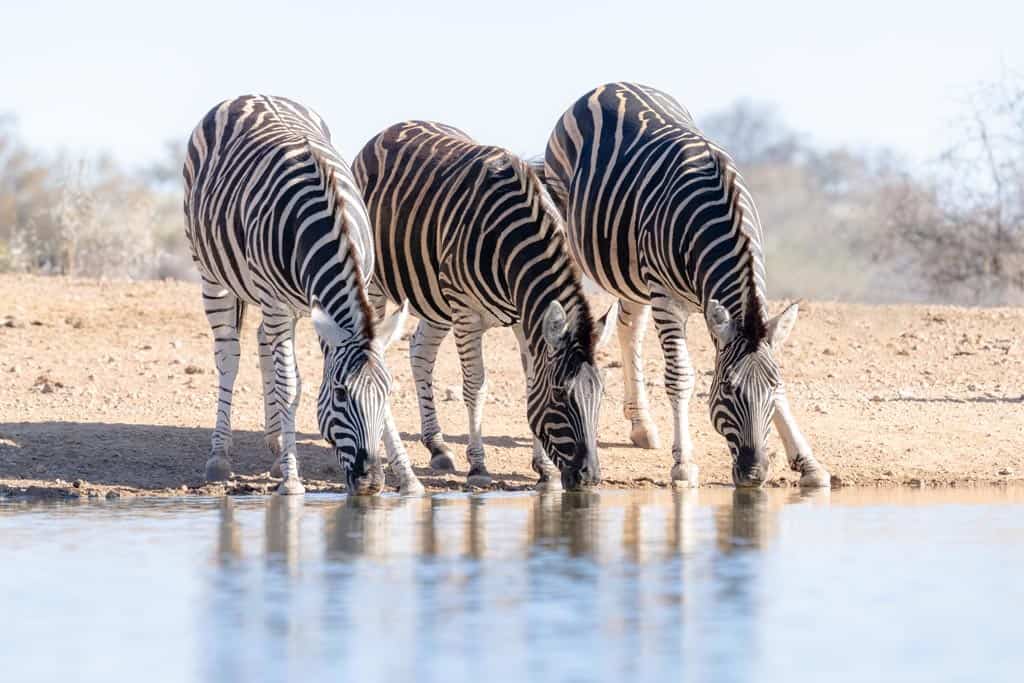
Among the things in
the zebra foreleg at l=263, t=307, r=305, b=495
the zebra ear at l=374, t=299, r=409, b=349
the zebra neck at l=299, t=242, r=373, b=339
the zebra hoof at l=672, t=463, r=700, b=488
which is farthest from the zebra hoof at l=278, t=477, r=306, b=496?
the zebra hoof at l=672, t=463, r=700, b=488

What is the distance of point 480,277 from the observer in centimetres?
1028

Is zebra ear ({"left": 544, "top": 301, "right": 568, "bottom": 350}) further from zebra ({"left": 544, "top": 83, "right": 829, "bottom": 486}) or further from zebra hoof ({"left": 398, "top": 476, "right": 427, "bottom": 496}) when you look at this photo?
zebra hoof ({"left": 398, "top": 476, "right": 427, "bottom": 496})

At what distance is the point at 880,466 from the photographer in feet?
37.4

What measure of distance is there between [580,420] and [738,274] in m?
1.29

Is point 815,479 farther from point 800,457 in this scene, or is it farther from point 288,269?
point 288,269

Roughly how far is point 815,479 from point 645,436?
1.79 metres

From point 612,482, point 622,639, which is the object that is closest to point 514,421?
point 612,482

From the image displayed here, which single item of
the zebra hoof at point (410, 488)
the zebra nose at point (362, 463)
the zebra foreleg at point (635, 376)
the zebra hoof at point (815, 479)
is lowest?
the zebra hoof at point (410, 488)

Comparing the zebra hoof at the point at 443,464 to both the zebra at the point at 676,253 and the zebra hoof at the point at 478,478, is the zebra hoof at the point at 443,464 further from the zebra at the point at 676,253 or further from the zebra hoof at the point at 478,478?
the zebra at the point at 676,253

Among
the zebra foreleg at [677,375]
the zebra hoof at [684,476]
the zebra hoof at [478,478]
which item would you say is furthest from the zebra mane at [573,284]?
the zebra hoof at [478,478]

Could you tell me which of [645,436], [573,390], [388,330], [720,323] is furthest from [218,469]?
[720,323]

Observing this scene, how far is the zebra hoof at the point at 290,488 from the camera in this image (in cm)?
983

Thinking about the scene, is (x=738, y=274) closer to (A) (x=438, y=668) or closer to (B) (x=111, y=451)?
(B) (x=111, y=451)

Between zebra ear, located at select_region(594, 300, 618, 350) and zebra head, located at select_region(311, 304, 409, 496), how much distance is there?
1.11 meters
